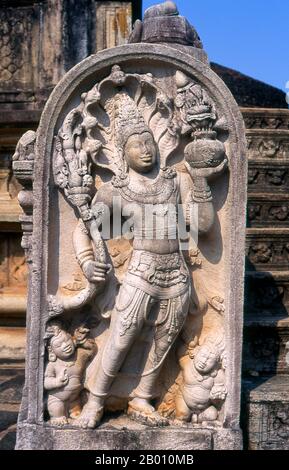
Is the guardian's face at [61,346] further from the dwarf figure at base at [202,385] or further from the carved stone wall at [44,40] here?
the carved stone wall at [44,40]

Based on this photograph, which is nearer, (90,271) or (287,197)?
(90,271)

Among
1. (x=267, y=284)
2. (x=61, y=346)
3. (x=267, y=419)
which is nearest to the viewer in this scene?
(x=61, y=346)

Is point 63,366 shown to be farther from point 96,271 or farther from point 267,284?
point 267,284

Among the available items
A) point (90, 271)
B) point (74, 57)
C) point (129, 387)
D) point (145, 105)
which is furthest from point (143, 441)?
point (74, 57)

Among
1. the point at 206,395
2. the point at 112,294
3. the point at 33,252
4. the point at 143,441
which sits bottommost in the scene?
the point at 143,441

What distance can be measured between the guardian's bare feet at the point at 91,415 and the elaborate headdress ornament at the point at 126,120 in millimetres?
1467

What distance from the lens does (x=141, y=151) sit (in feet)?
12.6

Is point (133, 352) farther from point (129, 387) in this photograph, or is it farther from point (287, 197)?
point (287, 197)

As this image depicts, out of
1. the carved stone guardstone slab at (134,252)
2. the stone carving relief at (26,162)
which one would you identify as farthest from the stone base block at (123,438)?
the stone carving relief at (26,162)

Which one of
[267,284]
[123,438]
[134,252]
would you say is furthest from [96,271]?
[267,284]

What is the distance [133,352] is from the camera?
397cm

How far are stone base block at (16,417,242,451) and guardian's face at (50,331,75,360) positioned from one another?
1.35 feet

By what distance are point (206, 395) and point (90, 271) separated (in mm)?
978

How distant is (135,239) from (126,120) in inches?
26.6
